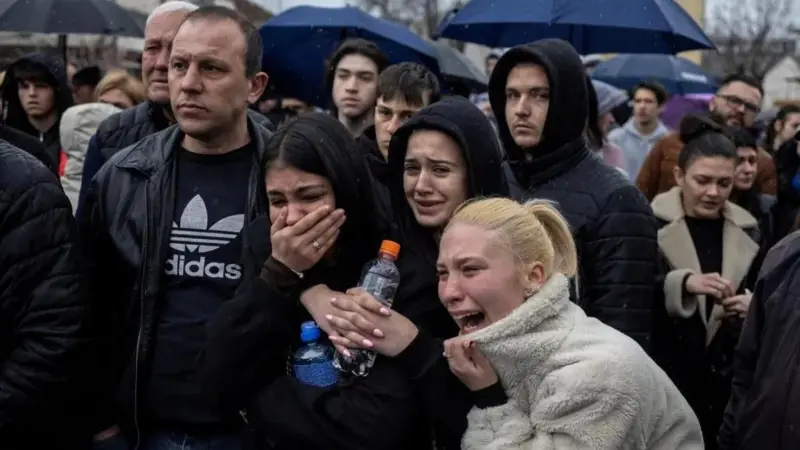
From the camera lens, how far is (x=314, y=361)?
299 centimetres

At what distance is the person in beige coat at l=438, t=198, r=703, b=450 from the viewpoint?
2744mm

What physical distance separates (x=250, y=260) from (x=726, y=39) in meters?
63.6

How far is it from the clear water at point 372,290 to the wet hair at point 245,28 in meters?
1.00

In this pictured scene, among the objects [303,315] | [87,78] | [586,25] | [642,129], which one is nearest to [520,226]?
[303,315]

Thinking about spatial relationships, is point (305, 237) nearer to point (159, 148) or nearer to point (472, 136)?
point (472, 136)

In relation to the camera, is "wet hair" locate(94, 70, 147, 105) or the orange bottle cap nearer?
the orange bottle cap

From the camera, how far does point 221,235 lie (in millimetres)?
3520

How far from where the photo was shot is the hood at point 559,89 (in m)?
4.22

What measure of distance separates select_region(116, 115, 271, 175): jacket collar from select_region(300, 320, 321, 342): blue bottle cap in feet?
2.57

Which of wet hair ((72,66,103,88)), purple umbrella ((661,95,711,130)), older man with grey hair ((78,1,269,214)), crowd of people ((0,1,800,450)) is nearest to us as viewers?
crowd of people ((0,1,800,450))

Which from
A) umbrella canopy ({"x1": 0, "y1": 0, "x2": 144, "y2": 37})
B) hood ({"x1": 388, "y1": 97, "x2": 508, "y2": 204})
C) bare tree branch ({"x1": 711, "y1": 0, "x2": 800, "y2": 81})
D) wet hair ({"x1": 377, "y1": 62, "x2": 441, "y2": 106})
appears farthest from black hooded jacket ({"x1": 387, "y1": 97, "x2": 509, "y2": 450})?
bare tree branch ({"x1": 711, "y1": 0, "x2": 800, "y2": 81})

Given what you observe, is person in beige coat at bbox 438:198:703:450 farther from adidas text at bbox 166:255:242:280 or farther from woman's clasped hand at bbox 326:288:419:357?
adidas text at bbox 166:255:242:280

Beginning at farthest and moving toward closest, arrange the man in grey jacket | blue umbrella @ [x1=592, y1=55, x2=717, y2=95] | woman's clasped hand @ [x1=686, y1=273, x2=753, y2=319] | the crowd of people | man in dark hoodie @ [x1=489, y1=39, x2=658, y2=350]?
blue umbrella @ [x1=592, y1=55, x2=717, y2=95]
the man in grey jacket
woman's clasped hand @ [x1=686, y1=273, x2=753, y2=319]
man in dark hoodie @ [x1=489, y1=39, x2=658, y2=350]
the crowd of people

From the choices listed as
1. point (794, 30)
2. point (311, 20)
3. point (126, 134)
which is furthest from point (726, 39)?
point (126, 134)
